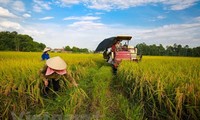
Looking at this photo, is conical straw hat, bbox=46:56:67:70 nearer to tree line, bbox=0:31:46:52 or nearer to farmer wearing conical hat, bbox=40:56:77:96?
farmer wearing conical hat, bbox=40:56:77:96

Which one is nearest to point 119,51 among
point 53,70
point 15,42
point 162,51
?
point 53,70

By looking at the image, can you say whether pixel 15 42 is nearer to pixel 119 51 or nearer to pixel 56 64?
pixel 119 51

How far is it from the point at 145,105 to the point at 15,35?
69952mm

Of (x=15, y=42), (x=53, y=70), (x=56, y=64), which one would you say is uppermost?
(x=15, y=42)

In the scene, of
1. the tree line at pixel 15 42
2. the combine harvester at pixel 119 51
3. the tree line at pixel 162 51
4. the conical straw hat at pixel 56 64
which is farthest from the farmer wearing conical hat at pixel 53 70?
the tree line at pixel 162 51

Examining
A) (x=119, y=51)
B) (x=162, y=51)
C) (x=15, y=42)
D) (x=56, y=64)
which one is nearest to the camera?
(x=56, y=64)

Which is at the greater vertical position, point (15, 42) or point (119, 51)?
point (15, 42)

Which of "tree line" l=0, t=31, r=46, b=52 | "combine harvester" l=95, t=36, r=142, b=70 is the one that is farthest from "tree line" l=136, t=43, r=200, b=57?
"combine harvester" l=95, t=36, r=142, b=70

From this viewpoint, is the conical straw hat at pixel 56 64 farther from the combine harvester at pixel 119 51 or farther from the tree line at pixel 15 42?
the tree line at pixel 15 42

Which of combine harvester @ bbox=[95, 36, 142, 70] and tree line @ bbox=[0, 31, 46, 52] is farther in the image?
tree line @ bbox=[0, 31, 46, 52]

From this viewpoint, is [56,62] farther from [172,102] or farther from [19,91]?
[172,102]

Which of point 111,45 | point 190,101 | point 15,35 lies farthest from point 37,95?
point 15,35

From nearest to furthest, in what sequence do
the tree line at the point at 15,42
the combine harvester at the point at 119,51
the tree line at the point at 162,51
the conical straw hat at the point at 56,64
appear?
the conical straw hat at the point at 56,64
the combine harvester at the point at 119,51
the tree line at the point at 15,42
the tree line at the point at 162,51

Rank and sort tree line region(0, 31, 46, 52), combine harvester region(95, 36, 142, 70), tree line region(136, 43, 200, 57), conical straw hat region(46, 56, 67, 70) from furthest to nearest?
1. tree line region(136, 43, 200, 57)
2. tree line region(0, 31, 46, 52)
3. combine harvester region(95, 36, 142, 70)
4. conical straw hat region(46, 56, 67, 70)
